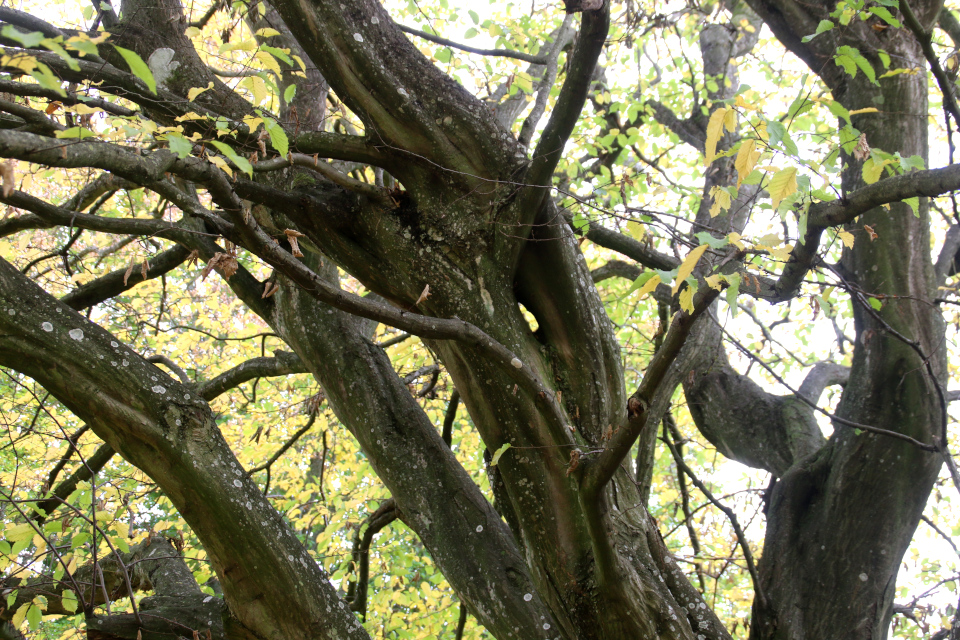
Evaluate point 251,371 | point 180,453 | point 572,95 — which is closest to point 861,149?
point 572,95

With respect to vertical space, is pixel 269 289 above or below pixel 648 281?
above

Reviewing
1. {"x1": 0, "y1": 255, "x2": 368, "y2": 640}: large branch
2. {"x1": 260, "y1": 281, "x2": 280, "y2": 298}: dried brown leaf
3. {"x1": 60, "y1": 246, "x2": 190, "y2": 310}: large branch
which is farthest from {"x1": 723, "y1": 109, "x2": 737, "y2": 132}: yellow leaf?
{"x1": 60, "y1": 246, "x2": 190, "y2": 310}: large branch

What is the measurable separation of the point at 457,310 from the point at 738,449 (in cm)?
237

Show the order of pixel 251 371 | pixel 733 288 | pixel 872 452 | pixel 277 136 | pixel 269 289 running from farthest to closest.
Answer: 1. pixel 251 371
2. pixel 872 452
3. pixel 269 289
4. pixel 277 136
5. pixel 733 288

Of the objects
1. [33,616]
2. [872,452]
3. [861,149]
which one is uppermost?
[861,149]

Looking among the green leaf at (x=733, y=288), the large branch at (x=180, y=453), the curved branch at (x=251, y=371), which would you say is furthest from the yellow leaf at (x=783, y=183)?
the curved branch at (x=251, y=371)

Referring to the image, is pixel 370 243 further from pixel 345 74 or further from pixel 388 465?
pixel 388 465

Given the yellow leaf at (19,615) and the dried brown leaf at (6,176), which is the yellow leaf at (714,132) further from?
the yellow leaf at (19,615)

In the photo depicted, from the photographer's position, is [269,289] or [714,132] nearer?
[714,132]

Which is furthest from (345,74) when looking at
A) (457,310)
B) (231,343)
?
(231,343)

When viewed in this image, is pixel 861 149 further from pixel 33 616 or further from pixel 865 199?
pixel 33 616

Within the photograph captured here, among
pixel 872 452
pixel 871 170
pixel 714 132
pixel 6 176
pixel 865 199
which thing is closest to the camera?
pixel 6 176

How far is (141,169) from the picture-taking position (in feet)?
5.58

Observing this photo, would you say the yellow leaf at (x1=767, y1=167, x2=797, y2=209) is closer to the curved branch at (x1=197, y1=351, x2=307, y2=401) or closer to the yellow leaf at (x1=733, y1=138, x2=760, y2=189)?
the yellow leaf at (x1=733, y1=138, x2=760, y2=189)
